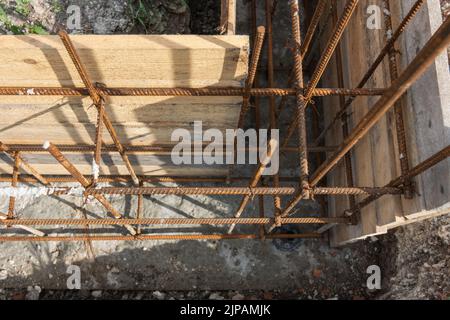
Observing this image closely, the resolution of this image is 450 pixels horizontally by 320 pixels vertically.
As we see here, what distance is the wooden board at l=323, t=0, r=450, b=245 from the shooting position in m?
3.25

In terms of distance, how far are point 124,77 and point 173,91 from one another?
52 cm

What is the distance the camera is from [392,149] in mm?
3879

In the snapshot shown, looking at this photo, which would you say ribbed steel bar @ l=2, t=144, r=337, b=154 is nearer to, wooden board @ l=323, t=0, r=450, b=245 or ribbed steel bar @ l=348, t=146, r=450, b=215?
wooden board @ l=323, t=0, r=450, b=245

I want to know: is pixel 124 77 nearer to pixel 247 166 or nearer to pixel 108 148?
pixel 108 148

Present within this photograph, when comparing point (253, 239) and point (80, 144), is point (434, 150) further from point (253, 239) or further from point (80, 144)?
point (80, 144)

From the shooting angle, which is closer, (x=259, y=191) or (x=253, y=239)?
(x=259, y=191)

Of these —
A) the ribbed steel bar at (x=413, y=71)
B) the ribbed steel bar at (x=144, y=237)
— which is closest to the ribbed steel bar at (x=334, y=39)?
the ribbed steel bar at (x=413, y=71)

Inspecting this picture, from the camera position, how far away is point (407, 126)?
3666mm

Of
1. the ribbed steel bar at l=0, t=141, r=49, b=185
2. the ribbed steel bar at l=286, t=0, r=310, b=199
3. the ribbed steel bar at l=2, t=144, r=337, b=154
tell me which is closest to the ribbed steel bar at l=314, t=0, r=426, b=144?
the ribbed steel bar at l=286, t=0, r=310, b=199

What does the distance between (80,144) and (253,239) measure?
302 cm

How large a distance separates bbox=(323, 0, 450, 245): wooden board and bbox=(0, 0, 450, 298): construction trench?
0.02 metres

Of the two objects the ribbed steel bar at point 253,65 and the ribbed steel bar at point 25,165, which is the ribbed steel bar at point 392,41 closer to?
the ribbed steel bar at point 253,65
